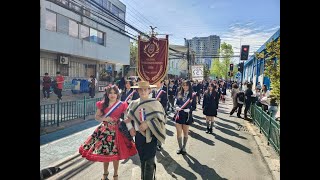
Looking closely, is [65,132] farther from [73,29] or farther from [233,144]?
[73,29]

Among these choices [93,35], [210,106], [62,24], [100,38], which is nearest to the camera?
[210,106]

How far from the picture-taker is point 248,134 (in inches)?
309

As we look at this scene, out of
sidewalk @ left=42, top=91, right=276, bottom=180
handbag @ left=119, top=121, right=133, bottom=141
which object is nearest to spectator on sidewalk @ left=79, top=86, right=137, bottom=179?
handbag @ left=119, top=121, right=133, bottom=141

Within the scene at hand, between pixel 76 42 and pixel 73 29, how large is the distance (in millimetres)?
1153

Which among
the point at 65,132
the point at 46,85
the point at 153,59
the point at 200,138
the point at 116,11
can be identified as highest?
the point at 116,11

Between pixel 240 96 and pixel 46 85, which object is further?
pixel 46 85

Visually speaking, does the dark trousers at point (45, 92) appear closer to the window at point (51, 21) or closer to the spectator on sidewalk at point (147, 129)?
the window at point (51, 21)

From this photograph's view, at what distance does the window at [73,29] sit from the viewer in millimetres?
19578

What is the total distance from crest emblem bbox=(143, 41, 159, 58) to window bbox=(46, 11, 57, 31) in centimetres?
1422

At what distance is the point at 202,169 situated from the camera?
473cm

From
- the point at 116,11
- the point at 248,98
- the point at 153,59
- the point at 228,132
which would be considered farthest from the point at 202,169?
the point at 116,11

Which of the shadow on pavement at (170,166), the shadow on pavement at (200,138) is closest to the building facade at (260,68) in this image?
the shadow on pavement at (200,138)
